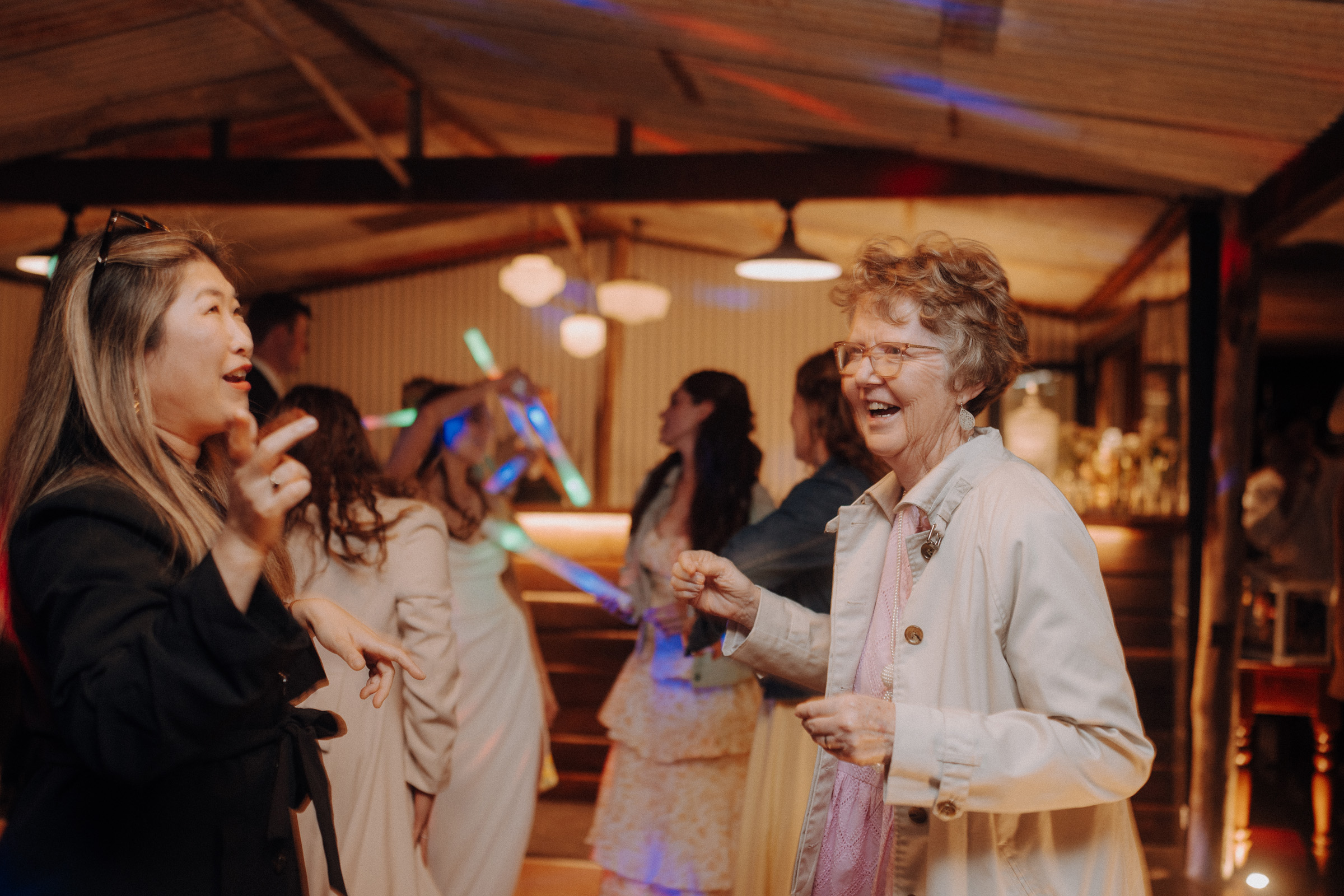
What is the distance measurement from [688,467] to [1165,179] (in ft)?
8.05

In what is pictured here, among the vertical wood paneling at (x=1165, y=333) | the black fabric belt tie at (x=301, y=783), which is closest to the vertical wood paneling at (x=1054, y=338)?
the vertical wood paneling at (x=1165, y=333)

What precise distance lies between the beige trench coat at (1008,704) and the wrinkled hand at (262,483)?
75cm

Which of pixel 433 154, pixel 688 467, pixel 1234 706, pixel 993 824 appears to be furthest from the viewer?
pixel 433 154

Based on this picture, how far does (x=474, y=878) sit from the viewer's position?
321 centimetres

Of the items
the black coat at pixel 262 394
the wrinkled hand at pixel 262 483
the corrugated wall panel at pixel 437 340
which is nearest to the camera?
the wrinkled hand at pixel 262 483

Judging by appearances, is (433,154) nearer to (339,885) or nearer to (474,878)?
(474,878)

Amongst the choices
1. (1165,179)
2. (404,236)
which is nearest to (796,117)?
(1165,179)

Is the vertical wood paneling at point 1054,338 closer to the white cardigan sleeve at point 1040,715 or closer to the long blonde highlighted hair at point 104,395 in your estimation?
the white cardigan sleeve at point 1040,715

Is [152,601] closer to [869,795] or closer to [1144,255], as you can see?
[869,795]

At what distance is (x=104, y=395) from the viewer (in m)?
1.26

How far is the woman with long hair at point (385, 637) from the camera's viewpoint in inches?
93.7

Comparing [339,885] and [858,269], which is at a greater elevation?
[858,269]

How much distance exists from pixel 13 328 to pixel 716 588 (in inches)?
350

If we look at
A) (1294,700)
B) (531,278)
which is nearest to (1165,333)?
(1294,700)
